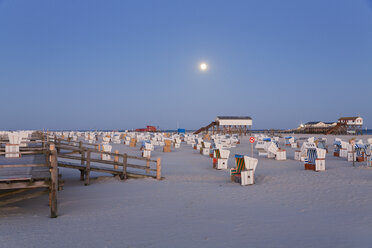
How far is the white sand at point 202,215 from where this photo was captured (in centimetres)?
484

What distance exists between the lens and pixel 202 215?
6.36 meters

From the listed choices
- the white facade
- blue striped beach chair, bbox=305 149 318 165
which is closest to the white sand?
blue striped beach chair, bbox=305 149 318 165

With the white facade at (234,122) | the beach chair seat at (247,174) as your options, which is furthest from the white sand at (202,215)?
the white facade at (234,122)

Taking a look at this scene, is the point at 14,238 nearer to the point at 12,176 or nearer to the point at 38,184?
the point at 38,184

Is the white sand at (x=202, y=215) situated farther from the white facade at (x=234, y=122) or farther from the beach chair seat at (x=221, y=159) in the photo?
the white facade at (x=234, y=122)

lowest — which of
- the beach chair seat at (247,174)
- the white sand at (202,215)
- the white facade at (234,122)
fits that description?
the white sand at (202,215)

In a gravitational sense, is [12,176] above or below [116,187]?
above

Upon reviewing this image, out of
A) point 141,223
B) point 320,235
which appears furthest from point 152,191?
point 320,235

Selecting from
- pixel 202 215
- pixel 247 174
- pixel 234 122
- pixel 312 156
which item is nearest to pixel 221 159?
pixel 247 174

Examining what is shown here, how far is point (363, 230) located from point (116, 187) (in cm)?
762

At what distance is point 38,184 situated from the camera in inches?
253

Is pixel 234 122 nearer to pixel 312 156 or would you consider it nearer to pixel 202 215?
pixel 312 156

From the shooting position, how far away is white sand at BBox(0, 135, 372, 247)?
484 centimetres

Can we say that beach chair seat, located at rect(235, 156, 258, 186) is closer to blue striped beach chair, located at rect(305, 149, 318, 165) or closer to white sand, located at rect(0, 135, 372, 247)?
white sand, located at rect(0, 135, 372, 247)
